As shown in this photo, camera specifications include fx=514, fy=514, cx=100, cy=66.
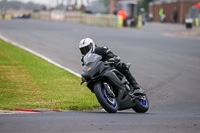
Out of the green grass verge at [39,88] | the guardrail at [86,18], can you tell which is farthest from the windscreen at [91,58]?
the guardrail at [86,18]

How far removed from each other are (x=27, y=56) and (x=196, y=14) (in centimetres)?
5266

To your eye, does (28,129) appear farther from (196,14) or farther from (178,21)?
(178,21)

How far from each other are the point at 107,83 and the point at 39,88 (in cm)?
383

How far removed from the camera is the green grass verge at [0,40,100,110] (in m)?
10.6

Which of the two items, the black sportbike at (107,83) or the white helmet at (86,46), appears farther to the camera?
the white helmet at (86,46)

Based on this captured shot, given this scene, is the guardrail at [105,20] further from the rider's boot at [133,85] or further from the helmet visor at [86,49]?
the helmet visor at [86,49]

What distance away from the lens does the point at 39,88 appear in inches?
502

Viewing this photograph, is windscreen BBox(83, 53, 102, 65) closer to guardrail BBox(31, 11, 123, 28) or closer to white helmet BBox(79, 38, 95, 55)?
white helmet BBox(79, 38, 95, 55)

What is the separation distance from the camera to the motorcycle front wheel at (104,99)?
9.03 metres

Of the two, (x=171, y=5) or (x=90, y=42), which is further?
(x=171, y=5)

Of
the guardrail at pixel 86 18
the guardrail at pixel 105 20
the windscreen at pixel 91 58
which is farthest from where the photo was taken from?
the guardrail at pixel 86 18

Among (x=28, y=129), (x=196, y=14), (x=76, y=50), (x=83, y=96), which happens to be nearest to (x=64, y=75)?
(x=83, y=96)

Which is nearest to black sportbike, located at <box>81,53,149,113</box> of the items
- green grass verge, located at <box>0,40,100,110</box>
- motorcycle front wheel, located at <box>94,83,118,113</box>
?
motorcycle front wheel, located at <box>94,83,118,113</box>

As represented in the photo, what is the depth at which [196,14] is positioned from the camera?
70000 millimetres
